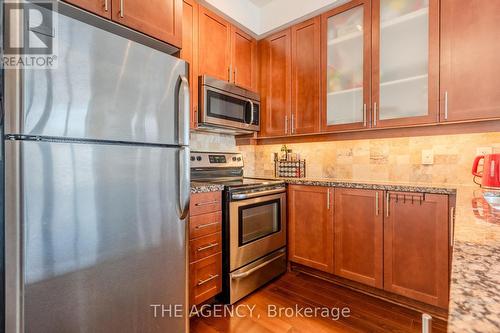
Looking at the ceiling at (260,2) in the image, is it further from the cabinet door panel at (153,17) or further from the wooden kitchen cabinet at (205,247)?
the wooden kitchen cabinet at (205,247)

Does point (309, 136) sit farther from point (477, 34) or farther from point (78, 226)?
point (78, 226)

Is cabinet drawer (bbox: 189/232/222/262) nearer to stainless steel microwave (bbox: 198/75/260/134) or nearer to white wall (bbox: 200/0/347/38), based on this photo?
stainless steel microwave (bbox: 198/75/260/134)

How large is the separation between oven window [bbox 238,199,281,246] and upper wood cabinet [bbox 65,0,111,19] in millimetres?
1449

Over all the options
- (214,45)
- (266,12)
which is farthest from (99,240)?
(266,12)

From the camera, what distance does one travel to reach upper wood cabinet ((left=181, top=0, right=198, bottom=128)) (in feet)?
6.59

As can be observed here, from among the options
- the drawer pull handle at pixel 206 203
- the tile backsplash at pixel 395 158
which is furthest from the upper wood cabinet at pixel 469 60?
the drawer pull handle at pixel 206 203

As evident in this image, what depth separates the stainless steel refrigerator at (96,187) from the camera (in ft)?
2.82

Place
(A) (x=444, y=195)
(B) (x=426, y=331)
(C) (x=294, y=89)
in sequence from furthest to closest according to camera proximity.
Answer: (C) (x=294, y=89), (A) (x=444, y=195), (B) (x=426, y=331)

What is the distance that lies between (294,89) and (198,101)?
1.00m

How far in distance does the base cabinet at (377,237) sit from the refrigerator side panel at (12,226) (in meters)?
1.91

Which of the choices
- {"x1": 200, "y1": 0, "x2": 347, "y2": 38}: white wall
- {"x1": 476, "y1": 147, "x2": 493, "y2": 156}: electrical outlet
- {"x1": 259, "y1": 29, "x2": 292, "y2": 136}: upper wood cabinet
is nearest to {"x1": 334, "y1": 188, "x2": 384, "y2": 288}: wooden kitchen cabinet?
{"x1": 476, "y1": 147, "x2": 493, "y2": 156}: electrical outlet

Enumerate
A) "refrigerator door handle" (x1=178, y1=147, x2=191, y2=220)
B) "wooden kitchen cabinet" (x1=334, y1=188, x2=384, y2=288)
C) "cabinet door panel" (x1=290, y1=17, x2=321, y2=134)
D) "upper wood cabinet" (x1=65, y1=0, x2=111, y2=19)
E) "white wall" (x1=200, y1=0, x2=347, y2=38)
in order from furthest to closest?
"cabinet door panel" (x1=290, y1=17, x2=321, y2=134)
"white wall" (x1=200, y1=0, x2=347, y2=38)
"wooden kitchen cabinet" (x1=334, y1=188, x2=384, y2=288)
"refrigerator door handle" (x1=178, y1=147, x2=191, y2=220)
"upper wood cabinet" (x1=65, y1=0, x2=111, y2=19)

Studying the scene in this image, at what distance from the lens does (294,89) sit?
8.20ft

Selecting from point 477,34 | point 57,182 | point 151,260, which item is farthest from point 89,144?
point 477,34
